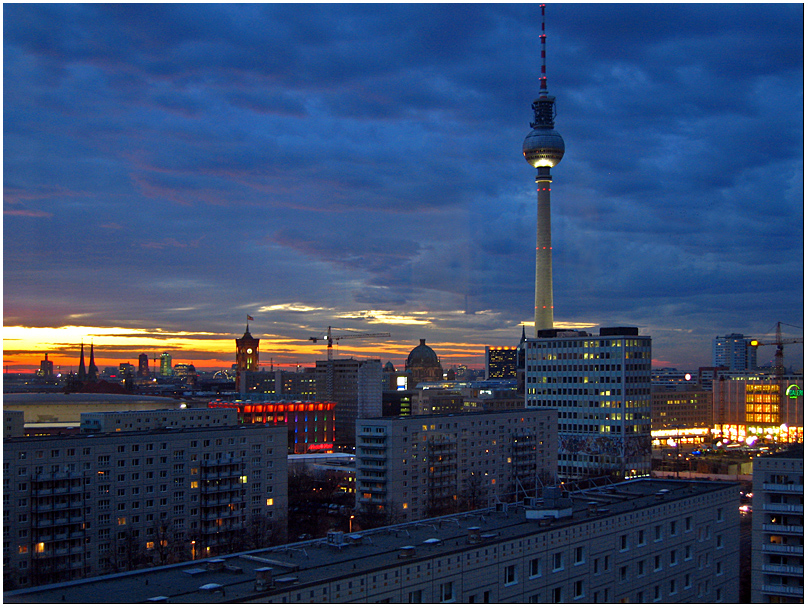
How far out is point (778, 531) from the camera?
51594 millimetres

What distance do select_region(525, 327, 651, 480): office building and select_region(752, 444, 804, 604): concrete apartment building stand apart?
85916 millimetres

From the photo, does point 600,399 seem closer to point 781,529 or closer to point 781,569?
point 781,529

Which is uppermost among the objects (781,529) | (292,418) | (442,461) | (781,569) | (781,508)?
(781,508)

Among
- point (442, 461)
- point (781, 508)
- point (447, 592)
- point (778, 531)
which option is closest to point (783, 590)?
point (778, 531)

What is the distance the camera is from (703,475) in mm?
141500

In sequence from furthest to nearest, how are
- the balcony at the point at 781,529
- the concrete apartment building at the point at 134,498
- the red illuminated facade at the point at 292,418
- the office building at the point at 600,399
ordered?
the red illuminated facade at the point at 292,418 → the office building at the point at 600,399 → the concrete apartment building at the point at 134,498 → the balcony at the point at 781,529

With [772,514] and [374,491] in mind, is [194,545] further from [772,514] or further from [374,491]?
[772,514]

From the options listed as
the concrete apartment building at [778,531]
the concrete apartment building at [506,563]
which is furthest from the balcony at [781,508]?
the concrete apartment building at [506,563]

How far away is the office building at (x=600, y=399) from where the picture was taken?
5482 inches

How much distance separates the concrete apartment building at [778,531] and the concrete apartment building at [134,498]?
144 ft

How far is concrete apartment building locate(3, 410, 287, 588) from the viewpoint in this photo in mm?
68812

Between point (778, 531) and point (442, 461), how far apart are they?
2151 inches

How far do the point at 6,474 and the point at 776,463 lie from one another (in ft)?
202

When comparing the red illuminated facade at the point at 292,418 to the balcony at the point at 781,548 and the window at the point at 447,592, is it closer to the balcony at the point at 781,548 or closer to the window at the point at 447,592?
the balcony at the point at 781,548
